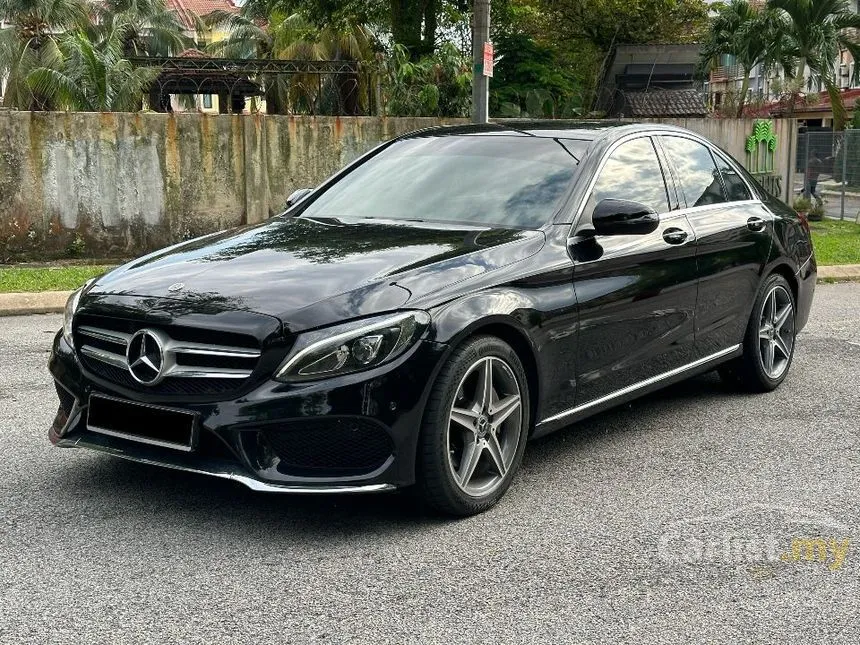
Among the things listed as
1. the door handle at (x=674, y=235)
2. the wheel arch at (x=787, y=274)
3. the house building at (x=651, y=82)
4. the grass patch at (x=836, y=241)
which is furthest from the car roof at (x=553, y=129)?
the house building at (x=651, y=82)

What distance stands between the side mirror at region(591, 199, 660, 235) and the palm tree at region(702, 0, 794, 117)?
31485 millimetres

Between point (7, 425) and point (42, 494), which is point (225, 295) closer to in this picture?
point (42, 494)

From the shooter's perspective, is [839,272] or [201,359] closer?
[201,359]

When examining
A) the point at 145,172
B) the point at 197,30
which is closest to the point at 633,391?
the point at 145,172

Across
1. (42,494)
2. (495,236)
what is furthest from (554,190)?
(42,494)

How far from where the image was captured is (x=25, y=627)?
340 centimetres

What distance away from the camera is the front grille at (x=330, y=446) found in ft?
13.1

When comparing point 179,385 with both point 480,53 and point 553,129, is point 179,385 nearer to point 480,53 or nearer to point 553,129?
point 553,129

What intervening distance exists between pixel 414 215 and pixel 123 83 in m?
14.2

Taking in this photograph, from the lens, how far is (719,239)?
6.13 meters

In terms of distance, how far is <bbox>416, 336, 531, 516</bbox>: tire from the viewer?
419cm

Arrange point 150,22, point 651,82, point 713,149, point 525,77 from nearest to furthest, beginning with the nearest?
point 713,149 < point 525,77 < point 651,82 < point 150,22

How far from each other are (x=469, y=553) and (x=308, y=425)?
2.42 feet

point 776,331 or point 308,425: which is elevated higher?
point 308,425
